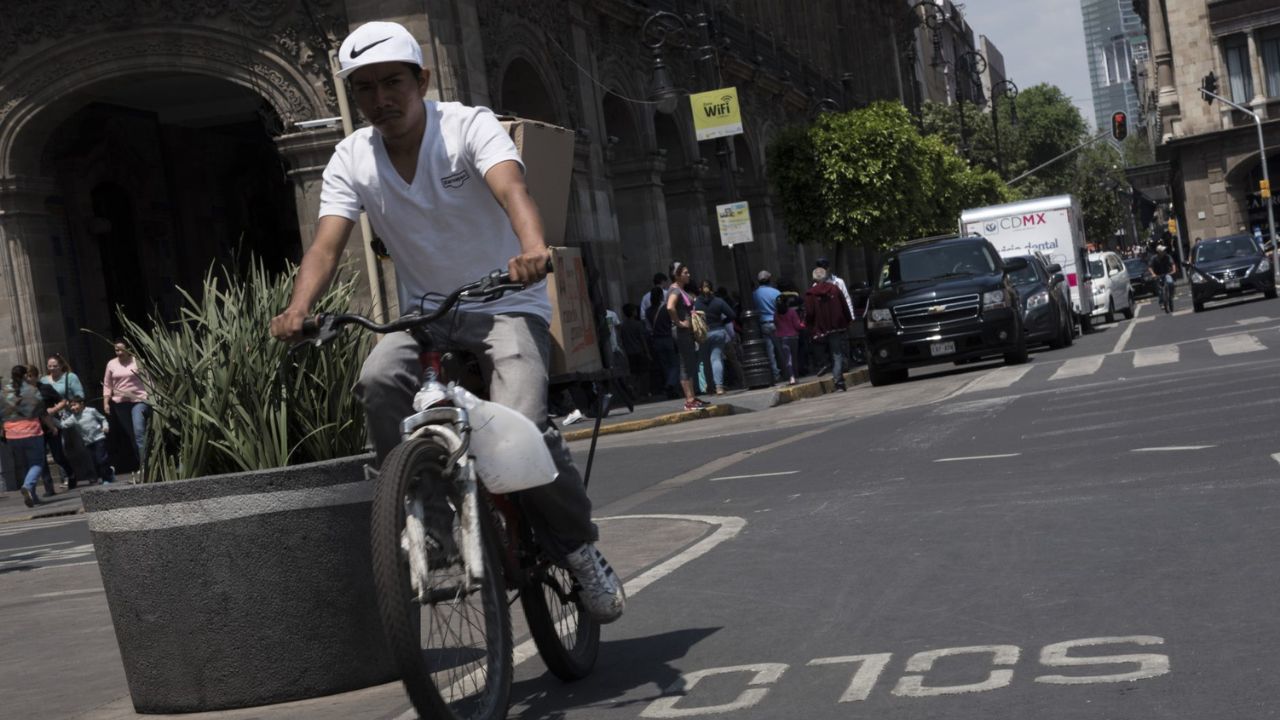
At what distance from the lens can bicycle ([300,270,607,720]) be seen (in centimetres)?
443

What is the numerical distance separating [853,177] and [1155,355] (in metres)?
20.6

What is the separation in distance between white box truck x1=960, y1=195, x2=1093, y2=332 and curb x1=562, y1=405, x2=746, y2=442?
46.1 feet

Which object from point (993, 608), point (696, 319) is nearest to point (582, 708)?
point (993, 608)

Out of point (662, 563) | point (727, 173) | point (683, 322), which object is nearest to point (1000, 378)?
point (683, 322)

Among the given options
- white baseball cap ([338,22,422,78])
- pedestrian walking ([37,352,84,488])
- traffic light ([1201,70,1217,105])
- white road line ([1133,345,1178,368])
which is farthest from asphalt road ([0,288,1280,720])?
traffic light ([1201,70,1217,105])

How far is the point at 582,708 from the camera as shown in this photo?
528 centimetres

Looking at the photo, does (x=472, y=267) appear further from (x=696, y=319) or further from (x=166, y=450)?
(x=696, y=319)

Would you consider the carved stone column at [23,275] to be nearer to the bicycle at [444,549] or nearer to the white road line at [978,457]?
the white road line at [978,457]

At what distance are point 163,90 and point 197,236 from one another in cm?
433

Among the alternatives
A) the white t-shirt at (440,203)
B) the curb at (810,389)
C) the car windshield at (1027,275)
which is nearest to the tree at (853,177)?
the car windshield at (1027,275)

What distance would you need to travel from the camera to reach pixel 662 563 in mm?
8125

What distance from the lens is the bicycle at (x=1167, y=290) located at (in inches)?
1656

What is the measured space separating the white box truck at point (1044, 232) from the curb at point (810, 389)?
7652 mm

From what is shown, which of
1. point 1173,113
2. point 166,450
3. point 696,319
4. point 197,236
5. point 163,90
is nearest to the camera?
point 166,450
